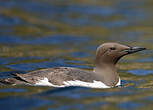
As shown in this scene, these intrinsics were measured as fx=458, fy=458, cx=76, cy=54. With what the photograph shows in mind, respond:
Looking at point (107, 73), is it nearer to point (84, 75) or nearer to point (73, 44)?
point (84, 75)

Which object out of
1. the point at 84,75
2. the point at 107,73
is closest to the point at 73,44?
the point at 107,73

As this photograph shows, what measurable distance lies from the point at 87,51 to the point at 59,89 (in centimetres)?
561

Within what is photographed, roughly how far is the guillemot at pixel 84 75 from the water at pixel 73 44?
14 cm

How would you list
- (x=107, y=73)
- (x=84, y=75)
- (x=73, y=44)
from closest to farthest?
(x=84, y=75), (x=107, y=73), (x=73, y=44)

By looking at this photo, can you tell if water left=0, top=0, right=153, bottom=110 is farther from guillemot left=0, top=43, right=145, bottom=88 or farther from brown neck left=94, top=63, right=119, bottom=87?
brown neck left=94, top=63, right=119, bottom=87

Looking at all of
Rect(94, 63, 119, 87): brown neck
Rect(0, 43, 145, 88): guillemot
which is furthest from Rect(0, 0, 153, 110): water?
Rect(94, 63, 119, 87): brown neck

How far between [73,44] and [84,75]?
244 inches

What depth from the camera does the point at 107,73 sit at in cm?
882

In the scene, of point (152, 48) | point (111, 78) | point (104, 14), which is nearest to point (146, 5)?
point (104, 14)

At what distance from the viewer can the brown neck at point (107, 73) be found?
8695mm

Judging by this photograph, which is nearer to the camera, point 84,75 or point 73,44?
point 84,75

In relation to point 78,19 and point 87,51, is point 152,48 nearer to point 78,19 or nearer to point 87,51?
point 87,51

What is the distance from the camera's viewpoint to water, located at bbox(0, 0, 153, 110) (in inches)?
303

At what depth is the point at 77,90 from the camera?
816 cm
